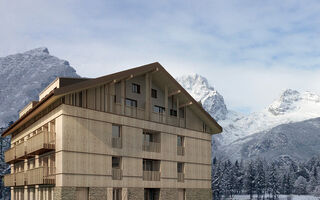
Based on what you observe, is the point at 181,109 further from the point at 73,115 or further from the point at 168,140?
the point at 73,115

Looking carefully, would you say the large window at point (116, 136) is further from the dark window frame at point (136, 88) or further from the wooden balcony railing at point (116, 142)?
the dark window frame at point (136, 88)

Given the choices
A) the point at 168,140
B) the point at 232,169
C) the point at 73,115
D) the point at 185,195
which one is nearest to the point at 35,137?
the point at 73,115

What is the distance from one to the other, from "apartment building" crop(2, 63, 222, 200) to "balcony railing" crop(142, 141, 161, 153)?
0.10 meters

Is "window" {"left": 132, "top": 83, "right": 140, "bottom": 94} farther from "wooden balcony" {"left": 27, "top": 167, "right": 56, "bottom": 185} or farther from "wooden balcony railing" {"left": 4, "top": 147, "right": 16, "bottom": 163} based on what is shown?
"wooden balcony railing" {"left": 4, "top": 147, "right": 16, "bottom": 163}

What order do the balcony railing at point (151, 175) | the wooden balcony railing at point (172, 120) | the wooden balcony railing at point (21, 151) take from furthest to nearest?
1. the wooden balcony railing at point (172, 120)
2. the wooden balcony railing at point (21, 151)
3. the balcony railing at point (151, 175)

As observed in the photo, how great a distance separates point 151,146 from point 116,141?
5.00 metres

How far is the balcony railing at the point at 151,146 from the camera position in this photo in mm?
44188

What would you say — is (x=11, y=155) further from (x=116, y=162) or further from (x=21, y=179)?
(x=116, y=162)

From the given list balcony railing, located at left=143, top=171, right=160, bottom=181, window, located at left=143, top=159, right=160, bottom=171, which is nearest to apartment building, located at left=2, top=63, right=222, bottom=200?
balcony railing, located at left=143, top=171, right=160, bottom=181

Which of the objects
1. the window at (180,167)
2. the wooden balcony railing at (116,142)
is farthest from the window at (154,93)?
the window at (180,167)

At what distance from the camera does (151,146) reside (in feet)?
147

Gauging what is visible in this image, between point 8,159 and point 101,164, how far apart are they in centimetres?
1810

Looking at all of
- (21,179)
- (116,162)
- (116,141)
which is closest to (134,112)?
(116,141)

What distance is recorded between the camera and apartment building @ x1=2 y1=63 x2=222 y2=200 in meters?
37.2
